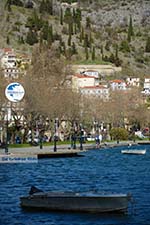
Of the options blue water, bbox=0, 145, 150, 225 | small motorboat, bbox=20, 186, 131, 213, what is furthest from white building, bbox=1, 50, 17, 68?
small motorboat, bbox=20, 186, 131, 213

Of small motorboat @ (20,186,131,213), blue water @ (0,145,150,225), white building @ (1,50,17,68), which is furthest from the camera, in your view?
white building @ (1,50,17,68)

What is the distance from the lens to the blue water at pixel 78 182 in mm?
30719

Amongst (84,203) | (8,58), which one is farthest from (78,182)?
(8,58)

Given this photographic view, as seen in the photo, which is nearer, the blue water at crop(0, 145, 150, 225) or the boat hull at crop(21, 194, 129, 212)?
the blue water at crop(0, 145, 150, 225)

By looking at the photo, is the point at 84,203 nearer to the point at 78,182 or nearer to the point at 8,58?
the point at 78,182

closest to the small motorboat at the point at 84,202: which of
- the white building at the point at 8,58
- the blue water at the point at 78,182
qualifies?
the blue water at the point at 78,182

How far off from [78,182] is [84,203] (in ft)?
45.3

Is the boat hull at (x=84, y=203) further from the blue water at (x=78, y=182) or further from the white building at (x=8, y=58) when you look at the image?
the white building at (x=8, y=58)

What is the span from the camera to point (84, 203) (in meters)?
31.8

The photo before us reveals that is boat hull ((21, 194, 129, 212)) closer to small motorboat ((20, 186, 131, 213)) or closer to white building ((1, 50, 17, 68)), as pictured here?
small motorboat ((20, 186, 131, 213))

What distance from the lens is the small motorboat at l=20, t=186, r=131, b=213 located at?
31531mm

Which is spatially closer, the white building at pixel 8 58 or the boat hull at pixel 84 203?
the boat hull at pixel 84 203

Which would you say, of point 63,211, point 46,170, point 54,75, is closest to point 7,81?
point 54,75

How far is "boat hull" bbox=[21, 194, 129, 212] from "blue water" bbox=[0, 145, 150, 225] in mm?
338
